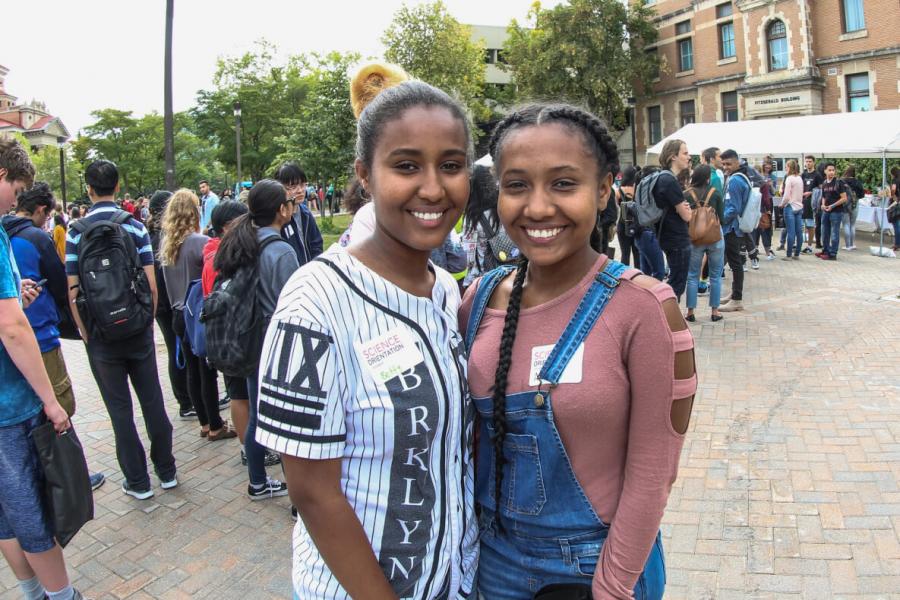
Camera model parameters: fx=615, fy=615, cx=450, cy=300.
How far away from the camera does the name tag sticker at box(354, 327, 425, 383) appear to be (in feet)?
4.20

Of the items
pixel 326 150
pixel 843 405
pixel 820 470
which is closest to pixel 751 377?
pixel 843 405

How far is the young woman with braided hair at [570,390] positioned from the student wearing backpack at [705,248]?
20.7 ft

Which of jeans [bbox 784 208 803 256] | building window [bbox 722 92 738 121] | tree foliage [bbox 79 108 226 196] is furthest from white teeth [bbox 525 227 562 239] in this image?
tree foliage [bbox 79 108 226 196]

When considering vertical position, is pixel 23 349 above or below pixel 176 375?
above

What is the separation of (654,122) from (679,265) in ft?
104

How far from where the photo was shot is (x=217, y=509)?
3922 millimetres

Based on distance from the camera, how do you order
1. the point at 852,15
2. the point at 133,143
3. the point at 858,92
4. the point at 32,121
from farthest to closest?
the point at 32,121, the point at 133,143, the point at 858,92, the point at 852,15

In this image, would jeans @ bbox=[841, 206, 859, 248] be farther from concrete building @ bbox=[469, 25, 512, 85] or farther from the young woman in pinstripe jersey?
concrete building @ bbox=[469, 25, 512, 85]

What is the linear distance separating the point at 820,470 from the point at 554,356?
3.42m

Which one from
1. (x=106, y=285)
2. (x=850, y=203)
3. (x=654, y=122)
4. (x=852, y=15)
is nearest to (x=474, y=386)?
(x=106, y=285)

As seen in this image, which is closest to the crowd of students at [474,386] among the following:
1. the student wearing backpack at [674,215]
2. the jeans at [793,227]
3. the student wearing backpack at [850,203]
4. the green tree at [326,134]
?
the student wearing backpack at [674,215]

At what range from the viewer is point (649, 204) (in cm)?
708

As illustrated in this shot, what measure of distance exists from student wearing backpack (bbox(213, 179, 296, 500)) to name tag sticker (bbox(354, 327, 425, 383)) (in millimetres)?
2316

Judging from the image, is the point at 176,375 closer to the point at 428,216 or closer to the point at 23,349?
the point at 23,349
